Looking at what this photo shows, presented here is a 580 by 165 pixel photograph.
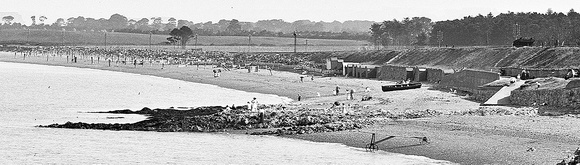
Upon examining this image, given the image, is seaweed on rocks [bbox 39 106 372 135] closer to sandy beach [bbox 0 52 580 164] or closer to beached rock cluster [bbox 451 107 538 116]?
sandy beach [bbox 0 52 580 164]

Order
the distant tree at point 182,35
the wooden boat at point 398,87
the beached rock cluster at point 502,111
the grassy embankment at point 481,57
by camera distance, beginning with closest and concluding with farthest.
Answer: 1. the beached rock cluster at point 502,111
2. the wooden boat at point 398,87
3. the grassy embankment at point 481,57
4. the distant tree at point 182,35

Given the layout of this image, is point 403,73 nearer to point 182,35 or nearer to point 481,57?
point 481,57

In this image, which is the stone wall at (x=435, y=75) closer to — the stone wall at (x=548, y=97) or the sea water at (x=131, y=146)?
the sea water at (x=131, y=146)

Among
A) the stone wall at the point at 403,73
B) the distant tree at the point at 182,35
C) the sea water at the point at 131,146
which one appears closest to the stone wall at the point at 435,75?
the stone wall at the point at 403,73

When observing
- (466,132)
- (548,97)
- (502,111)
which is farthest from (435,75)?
(466,132)

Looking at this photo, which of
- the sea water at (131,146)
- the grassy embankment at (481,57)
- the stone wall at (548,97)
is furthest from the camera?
the grassy embankment at (481,57)

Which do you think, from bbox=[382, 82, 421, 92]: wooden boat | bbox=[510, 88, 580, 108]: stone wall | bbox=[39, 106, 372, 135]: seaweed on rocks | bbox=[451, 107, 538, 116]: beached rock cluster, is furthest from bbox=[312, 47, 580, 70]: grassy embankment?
bbox=[39, 106, 372, 135]: seaweed on rocks
